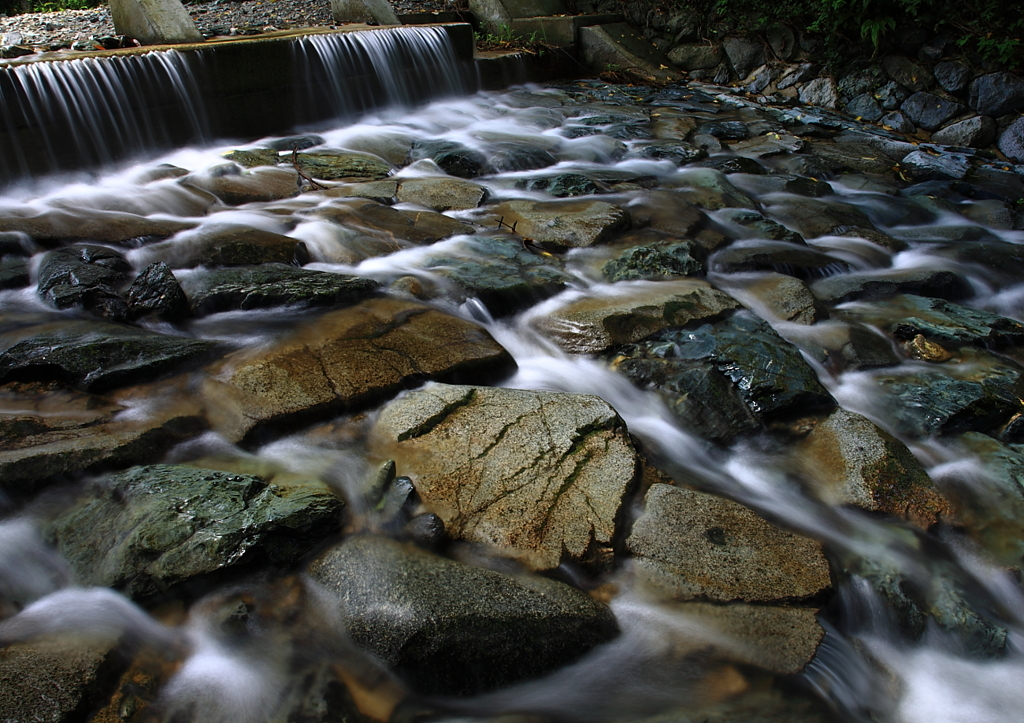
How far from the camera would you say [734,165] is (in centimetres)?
817

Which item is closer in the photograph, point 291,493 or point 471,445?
point 291,493

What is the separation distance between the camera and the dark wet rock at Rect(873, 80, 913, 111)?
35.0 feet

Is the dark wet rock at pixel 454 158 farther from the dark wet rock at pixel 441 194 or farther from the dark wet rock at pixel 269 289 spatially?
the dark wet rock at pixel 269 289

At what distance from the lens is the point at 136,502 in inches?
105

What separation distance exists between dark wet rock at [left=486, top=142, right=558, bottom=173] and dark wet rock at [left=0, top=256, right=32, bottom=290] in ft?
15.0

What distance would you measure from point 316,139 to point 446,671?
7284 millimetres

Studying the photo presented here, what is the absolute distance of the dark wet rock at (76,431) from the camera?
2758 millimetres

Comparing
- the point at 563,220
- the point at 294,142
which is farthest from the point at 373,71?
the point at 563,220

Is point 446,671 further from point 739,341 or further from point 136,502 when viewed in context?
point 739,341

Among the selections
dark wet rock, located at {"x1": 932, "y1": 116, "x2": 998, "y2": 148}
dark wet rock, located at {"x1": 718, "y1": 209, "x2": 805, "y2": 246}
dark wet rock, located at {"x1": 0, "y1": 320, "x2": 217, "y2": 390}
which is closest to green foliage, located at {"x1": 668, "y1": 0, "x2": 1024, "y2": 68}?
dark wet rock, located at {"x1": 932, "y1": 116, "x2": 998, "y2": 148}

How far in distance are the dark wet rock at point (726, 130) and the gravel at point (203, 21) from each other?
20.7 feet

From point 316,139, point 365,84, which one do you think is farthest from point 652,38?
point 316,139

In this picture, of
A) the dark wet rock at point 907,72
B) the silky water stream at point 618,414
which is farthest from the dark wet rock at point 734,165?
the dark wet rock at point 907,72

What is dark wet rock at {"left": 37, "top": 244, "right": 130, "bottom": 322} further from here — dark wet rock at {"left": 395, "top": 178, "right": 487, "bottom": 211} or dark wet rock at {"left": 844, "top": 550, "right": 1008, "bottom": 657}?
dark wet rock at {"left": 844, "top": 550, "right": 1008, "bottom": 657}
